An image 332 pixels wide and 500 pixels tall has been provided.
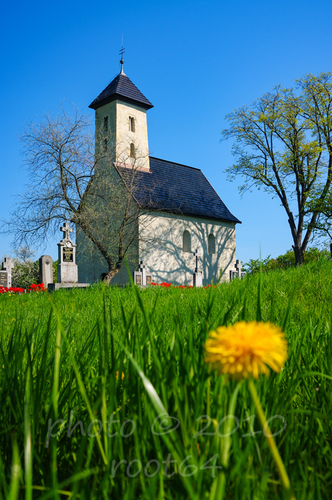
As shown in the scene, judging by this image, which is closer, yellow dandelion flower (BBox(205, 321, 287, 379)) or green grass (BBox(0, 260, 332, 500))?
yellow dandelion flower (BBox(205, 321, 287, 379))

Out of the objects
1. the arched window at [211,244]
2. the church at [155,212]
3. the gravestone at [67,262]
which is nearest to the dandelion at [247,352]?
the gravestone at [67,262]

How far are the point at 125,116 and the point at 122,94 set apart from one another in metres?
1.54

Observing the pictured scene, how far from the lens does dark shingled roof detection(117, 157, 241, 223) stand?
26.5 m

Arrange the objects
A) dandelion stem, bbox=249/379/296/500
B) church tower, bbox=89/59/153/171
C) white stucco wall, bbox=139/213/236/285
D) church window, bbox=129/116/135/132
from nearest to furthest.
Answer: dandelion stem, bbox=249/379/296/500, white stucco wall, bbox=139/213/236/285, church tower, bbox=89/59/153/171, church window, bbox=129/116/135/132

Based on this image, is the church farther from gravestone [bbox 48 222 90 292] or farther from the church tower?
gravestone [bbox 48 222 90 292]

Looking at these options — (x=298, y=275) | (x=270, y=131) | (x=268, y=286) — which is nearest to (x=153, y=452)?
(x=268, y=286)

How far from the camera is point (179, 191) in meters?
30.3

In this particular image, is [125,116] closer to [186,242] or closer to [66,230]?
[186,242]

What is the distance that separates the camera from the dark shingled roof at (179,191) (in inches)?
1044

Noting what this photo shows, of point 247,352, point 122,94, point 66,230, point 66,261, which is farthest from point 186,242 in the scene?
point 247,352

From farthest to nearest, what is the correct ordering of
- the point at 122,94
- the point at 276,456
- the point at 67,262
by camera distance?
the point at 122,94 → the point at 67,262 → the point at 276,456

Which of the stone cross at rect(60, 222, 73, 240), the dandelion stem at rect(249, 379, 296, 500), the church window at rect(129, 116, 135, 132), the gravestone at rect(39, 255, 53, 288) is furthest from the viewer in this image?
the church window at rect(129, 116, 135, 132)

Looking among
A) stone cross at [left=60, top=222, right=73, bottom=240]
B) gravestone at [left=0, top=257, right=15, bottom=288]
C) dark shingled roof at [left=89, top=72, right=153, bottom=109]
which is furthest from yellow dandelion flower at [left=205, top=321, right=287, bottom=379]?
dark shingled roof at [left=89, top=72, right=153, bottom=109]

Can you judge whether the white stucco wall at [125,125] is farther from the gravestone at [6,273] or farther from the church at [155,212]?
the gravestone at [6,273]
